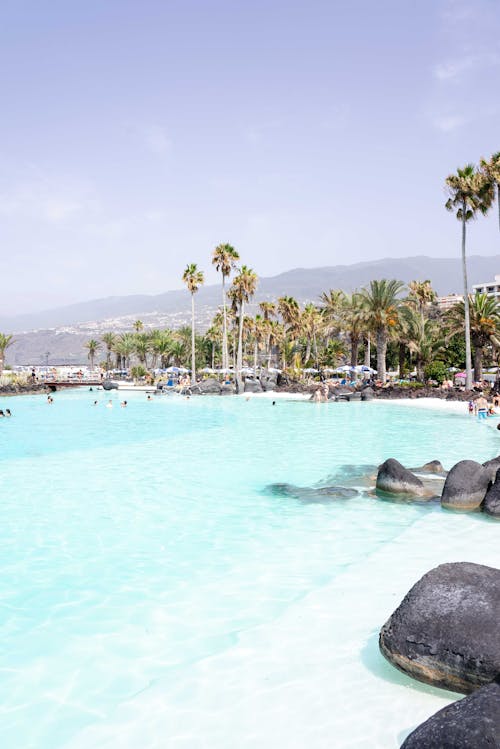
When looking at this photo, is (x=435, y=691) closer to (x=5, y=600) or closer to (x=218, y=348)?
(x=5, y=600)

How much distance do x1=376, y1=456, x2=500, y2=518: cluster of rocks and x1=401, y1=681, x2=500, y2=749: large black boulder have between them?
706cm

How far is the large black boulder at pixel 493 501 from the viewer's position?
32.5 ft

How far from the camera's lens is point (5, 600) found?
7461 millimetres

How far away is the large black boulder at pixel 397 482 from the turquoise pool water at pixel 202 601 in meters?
0.54

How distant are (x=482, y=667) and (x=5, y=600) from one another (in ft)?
18.9

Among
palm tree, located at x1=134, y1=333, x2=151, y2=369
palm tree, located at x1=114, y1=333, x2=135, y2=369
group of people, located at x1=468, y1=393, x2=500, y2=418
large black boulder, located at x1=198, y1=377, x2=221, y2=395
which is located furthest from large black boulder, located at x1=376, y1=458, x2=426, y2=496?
palm tree, located at x1=114, y1=333, x2=135, y2=369

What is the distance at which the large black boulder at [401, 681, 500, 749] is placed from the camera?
307 centimetres

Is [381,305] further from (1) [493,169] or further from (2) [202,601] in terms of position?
(2) [202,601]

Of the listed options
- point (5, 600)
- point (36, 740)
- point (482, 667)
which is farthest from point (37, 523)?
point (482, 667)

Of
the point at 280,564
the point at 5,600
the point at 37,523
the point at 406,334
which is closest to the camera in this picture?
the point at 5,600

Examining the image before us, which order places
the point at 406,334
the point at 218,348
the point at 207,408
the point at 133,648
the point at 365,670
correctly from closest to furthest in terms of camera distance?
the point at 365,670 < the point at 133,648 < the point at 207,408 < the point at 406,334 < the point at 218,348

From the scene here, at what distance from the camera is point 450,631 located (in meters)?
4.58

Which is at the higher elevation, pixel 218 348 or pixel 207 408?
pixel 218 348

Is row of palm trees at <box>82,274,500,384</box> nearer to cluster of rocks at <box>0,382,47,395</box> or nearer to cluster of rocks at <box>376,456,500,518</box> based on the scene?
cluster of rocks at <box>0,382,47,395</box>
